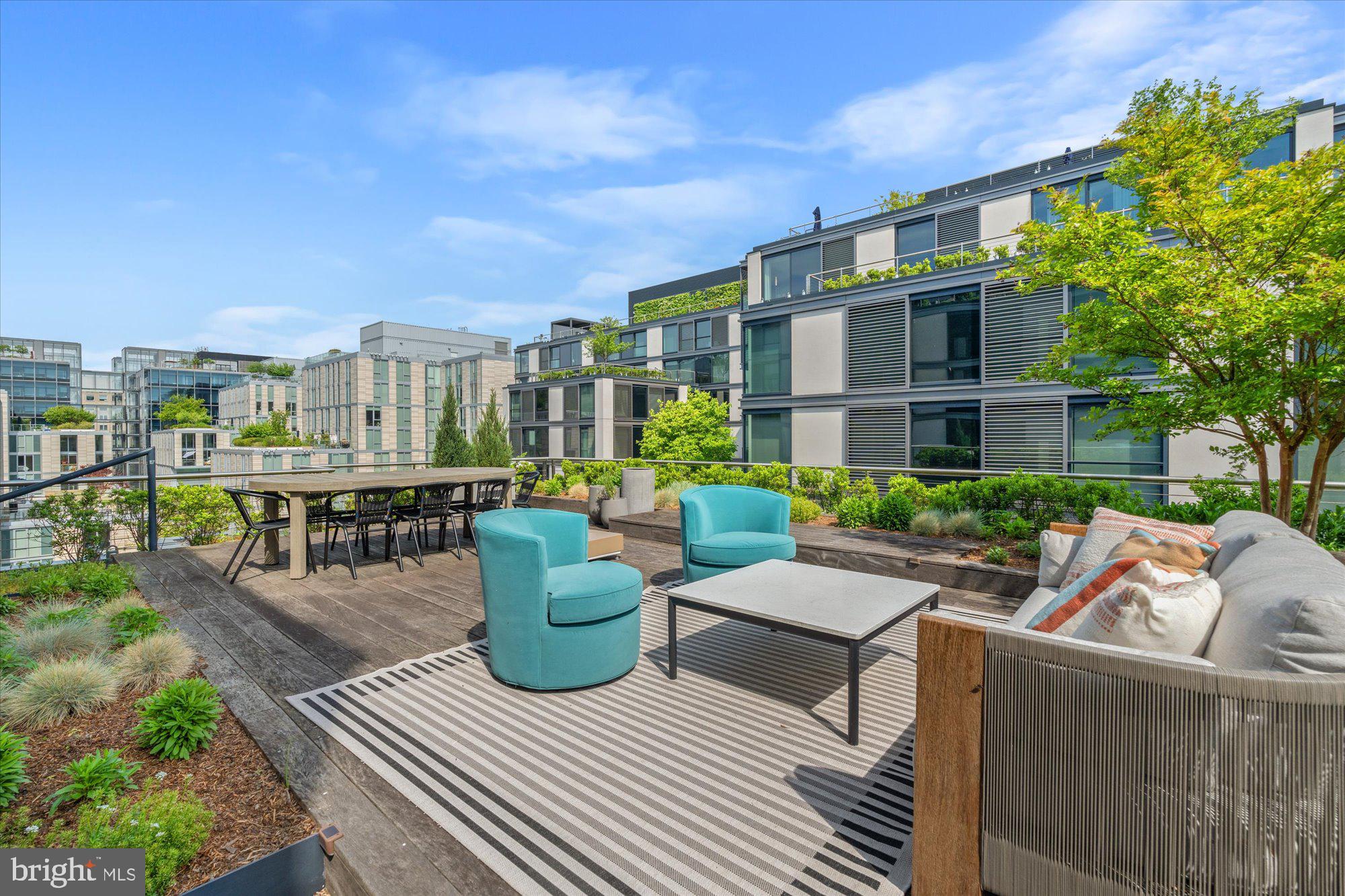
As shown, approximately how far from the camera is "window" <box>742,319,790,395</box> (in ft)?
45.8

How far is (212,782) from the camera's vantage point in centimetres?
207

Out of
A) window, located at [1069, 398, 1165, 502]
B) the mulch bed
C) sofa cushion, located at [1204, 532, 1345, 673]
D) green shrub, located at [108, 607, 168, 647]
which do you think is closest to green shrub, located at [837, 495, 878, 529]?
sofa cushion, located at [1204, 532, 1345, 673]

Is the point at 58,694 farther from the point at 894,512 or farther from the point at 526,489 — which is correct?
the point at 894,512

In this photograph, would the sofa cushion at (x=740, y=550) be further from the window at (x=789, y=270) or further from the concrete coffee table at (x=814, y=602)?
the window at (x=789, y=270)

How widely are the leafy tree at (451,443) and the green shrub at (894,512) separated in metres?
11.1

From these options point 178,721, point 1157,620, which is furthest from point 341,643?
point 1157,620

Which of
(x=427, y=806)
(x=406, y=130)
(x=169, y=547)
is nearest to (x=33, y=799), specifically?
(x=427, y=806)

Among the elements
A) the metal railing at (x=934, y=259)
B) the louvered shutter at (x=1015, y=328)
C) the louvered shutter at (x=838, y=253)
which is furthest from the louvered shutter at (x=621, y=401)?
the louvered shutter at (x=1015, y=328)

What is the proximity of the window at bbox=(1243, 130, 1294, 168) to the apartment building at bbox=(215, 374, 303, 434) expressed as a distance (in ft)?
183

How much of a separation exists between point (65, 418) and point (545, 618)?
60.5 meters

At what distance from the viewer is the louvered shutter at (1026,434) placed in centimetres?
1052

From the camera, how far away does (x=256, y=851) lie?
1725 millimetres

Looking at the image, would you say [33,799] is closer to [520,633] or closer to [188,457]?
[520,633]

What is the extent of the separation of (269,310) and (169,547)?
37376mm
